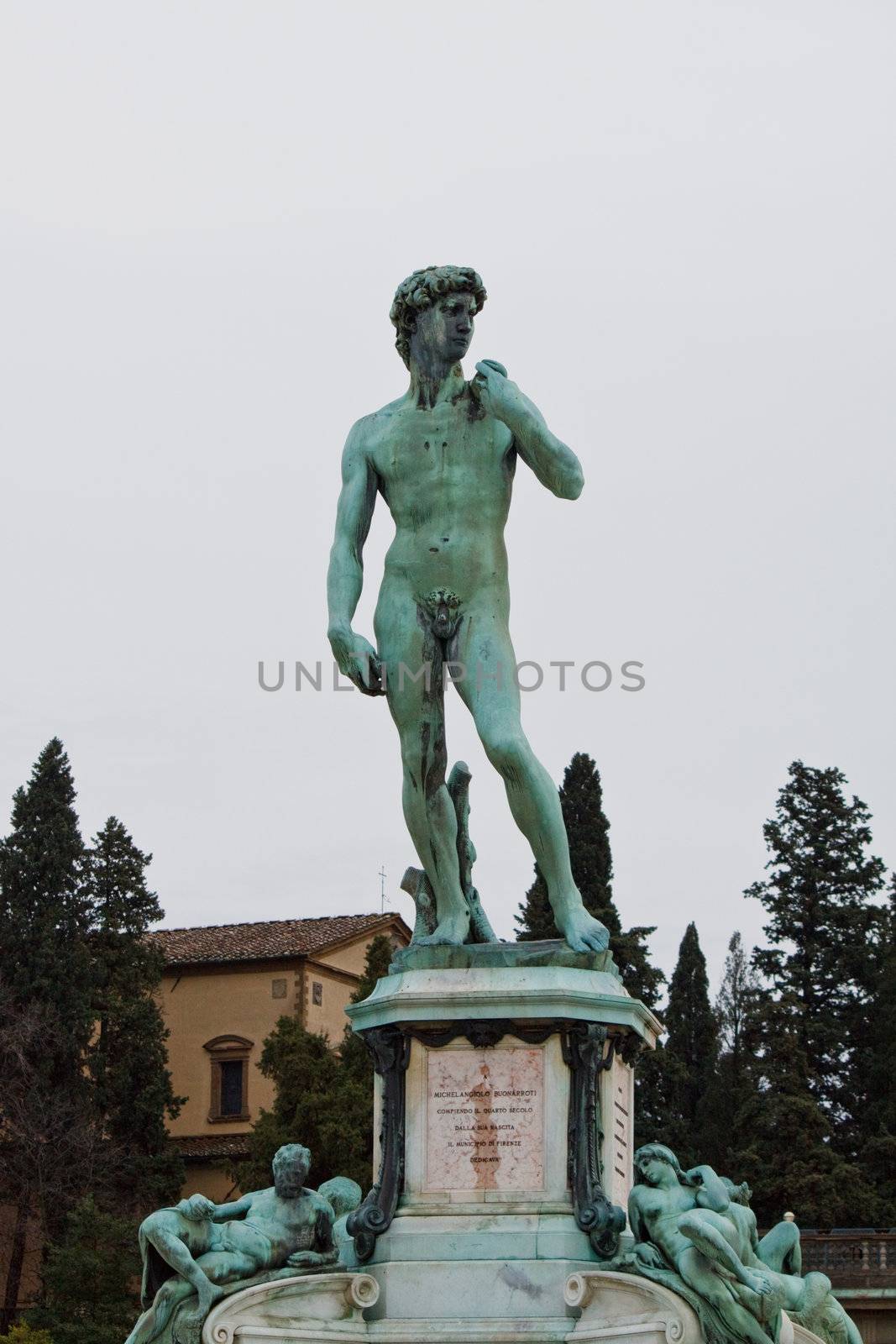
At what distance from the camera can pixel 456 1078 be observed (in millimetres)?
10250

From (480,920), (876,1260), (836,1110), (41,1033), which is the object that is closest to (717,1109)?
(836,1110)

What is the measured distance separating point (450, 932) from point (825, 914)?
4022 centimetres

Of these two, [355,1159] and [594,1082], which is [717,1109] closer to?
[355,1159]

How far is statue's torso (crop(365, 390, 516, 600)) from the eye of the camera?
11000 millimetres

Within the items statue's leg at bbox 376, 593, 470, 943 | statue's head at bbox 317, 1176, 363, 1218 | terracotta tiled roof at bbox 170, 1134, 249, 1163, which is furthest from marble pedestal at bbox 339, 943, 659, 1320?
terracotta tiled roof at bbox 170, 1134, 249, 1163

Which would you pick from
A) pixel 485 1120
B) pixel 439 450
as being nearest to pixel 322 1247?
pixel 485 1120

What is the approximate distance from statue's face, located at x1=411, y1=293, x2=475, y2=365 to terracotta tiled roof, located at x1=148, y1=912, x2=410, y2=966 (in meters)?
49.0

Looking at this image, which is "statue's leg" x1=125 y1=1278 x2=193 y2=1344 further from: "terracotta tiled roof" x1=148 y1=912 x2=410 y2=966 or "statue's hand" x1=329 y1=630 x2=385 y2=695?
"terracotta tiled roof" x1=148 y1=912 x2=410 y2=966

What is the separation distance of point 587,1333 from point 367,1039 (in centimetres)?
181

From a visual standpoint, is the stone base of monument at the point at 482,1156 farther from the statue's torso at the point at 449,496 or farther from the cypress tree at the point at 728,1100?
the cypress tree at the point at 728,1100

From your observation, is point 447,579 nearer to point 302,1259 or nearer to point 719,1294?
point 302,1259

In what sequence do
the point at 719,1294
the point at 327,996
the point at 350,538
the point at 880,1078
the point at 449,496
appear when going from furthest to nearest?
the point at 327,996, the point at 880,1078, the point at 350,538, the point at 449,496, the point at 719,1294

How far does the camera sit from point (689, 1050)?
5797 centimetres

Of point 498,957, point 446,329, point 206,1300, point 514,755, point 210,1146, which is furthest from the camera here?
point 210,1146
